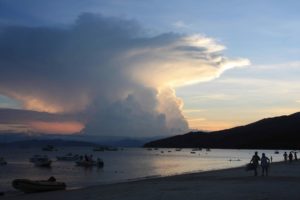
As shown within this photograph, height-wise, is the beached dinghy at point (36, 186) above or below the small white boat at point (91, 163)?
below

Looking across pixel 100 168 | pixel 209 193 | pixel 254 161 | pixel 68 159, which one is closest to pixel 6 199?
pixel 209 193

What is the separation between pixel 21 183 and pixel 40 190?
1.94 m

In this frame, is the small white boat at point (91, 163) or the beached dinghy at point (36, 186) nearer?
the beached dinghy at point (36, 186)

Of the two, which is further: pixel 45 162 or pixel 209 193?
pixel 45 162

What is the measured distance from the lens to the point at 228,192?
81.5ft

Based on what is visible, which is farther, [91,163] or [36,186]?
[91,163]

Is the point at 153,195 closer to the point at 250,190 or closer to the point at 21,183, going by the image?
the point at 250,190

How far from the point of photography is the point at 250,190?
25.2 m

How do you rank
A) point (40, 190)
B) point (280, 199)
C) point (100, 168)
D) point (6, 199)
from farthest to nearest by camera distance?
→ point (100, 168)
point (40, 190)
point (6, 199)
point (280, 199)

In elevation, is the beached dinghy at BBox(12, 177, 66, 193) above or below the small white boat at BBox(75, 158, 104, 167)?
below

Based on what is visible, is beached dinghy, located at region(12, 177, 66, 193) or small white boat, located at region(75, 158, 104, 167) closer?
beached dinghy, located at region(12, 177, 66, 193)

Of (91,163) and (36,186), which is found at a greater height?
(91,163)

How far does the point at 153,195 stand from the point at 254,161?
16.0 meters

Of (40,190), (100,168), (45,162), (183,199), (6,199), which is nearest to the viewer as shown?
(183,199)
